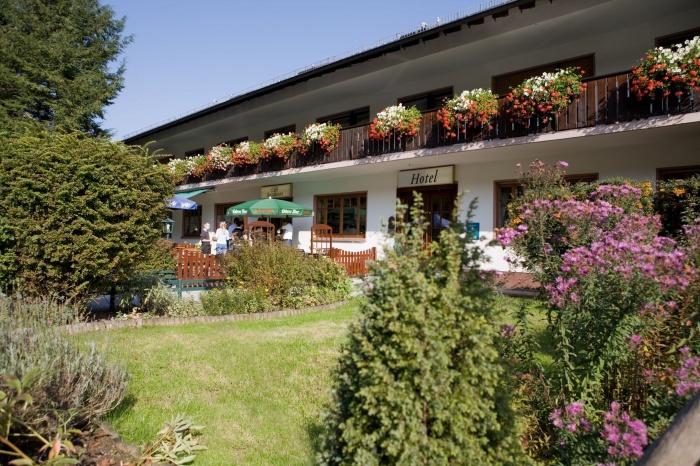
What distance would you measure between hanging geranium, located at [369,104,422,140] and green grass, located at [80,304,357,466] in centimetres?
774

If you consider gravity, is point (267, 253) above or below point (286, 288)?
above

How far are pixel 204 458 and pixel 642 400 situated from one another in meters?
Result: 3.03

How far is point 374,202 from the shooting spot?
1658 centimetres

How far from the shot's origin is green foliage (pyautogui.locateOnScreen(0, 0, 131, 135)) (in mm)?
24516

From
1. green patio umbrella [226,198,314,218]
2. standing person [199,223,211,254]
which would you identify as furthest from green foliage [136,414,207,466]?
standing person [199,223,211,254]

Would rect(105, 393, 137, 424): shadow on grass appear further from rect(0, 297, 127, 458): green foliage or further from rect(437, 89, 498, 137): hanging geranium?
rect(437, 89, 498, 137): hanging geranium

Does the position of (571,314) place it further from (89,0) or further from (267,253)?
(89,0)

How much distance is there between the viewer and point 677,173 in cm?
1030

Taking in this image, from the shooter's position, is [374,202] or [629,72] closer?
[629,72]

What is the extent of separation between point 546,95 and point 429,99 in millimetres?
5562

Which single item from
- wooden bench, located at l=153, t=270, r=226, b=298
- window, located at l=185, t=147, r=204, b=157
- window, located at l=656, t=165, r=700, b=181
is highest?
window, located at l=185, t=147, r=204, b=157

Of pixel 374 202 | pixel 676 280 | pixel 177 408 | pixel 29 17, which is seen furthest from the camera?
pixel 29 17

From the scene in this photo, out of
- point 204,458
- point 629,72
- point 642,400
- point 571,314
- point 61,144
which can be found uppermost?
point 629,72

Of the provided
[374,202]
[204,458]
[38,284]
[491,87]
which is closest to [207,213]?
[374,202]
